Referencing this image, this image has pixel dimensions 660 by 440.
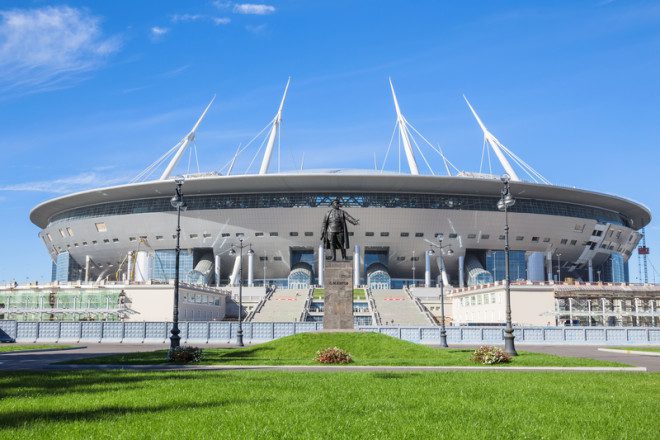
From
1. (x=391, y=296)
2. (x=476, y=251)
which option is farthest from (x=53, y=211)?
(x=476, y=251)

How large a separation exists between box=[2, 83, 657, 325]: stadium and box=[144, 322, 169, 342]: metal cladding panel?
129ft

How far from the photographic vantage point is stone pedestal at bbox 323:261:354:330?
29.7m

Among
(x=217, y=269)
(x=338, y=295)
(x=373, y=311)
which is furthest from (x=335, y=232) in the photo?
(x=217, y=269)

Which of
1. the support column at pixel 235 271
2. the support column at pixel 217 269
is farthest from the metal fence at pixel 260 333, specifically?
the support column at pixel 217 269

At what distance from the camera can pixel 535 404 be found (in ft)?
38.3

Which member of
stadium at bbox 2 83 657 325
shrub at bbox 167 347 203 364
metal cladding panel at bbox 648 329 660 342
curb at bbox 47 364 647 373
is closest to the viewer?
curb at bbox 47 364 647 373

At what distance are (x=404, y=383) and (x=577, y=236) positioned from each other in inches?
3782

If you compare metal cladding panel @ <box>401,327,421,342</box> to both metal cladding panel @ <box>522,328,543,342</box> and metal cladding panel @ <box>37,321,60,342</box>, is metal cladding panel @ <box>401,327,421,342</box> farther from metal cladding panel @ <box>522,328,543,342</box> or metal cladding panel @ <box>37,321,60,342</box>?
metal cladding panel @ <box>37,321,60,342</box>

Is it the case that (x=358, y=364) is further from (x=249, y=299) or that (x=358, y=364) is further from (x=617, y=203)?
(x=617, y=203)

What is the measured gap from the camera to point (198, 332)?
48812 mm

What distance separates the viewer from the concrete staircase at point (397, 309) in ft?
228

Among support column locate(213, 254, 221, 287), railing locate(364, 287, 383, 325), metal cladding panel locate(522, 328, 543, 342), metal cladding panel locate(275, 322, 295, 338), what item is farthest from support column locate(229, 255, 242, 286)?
metal cladding panel locate(522, 328, 543, 342)

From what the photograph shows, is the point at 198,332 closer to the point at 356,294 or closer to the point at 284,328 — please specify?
→ the point at 284,328

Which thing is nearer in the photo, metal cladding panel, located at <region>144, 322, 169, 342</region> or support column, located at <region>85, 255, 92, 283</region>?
metal cladding panel, located at <region>144, 322, 169, 342</region>
